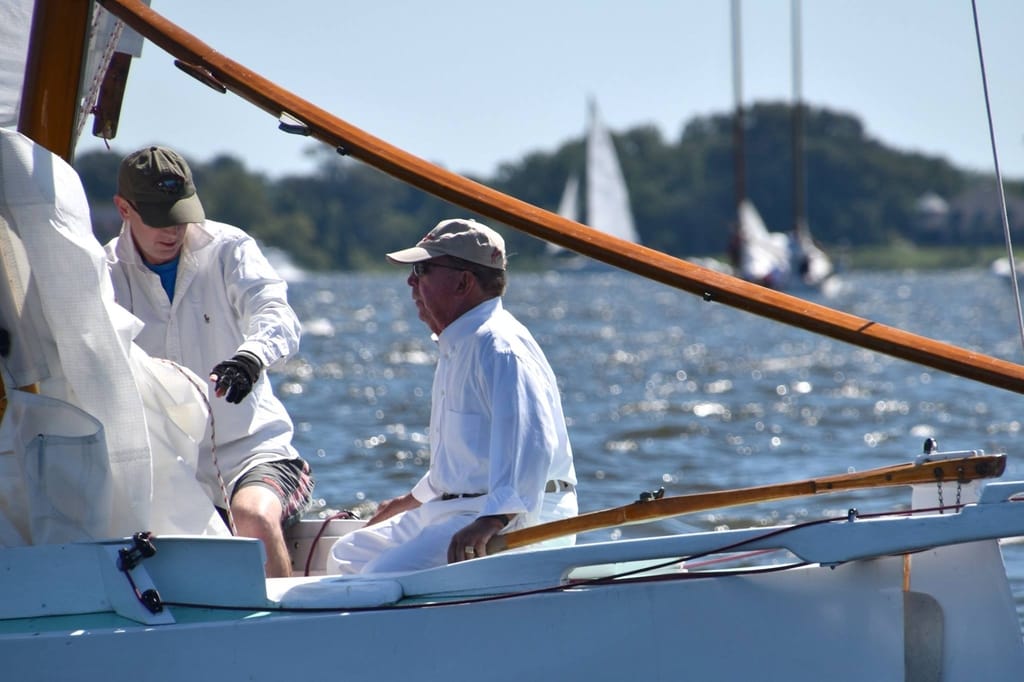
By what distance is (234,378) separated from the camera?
3424 mm

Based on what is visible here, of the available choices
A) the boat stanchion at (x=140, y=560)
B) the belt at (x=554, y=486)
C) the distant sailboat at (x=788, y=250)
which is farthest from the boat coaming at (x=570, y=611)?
the distant sailboat at (x=788, y=250)

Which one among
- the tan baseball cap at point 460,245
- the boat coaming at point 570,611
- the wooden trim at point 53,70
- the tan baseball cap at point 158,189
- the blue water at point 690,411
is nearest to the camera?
the boat coaming at point 570,611

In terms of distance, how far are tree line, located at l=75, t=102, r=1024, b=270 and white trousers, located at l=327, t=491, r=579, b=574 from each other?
72959mm

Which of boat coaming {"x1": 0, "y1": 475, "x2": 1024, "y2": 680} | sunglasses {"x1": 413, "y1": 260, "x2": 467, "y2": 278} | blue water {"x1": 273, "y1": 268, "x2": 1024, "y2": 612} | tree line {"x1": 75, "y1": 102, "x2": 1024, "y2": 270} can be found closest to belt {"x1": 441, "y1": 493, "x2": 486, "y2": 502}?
boat coaming {"x1": 0, "y1": 475, "x2": 1024, "y2": 680}

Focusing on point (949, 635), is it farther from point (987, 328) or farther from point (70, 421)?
point (987, 328)

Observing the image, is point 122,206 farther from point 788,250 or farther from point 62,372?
point 788,250

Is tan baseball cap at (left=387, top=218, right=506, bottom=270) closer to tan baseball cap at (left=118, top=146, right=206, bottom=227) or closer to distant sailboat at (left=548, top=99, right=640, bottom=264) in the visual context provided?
tan baseball cap at (left=118, top=146, right=206, bottom=227)

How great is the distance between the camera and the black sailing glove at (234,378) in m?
3.39

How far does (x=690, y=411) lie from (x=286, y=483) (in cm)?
1120

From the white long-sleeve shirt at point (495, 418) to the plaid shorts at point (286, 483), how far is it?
49 centimetres

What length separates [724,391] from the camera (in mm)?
17422

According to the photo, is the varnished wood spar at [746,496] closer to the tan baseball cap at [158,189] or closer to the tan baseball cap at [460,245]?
the tan baseball cap at [460,245]

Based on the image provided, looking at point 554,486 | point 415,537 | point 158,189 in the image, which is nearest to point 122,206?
point 158,189

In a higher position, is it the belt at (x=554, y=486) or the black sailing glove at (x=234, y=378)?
the black sailing glove at (x=234, y=378)
